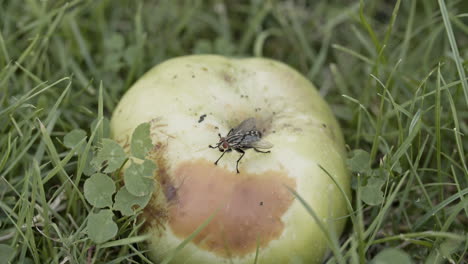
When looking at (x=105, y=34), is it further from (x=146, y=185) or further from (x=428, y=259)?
(x=428, y=259)

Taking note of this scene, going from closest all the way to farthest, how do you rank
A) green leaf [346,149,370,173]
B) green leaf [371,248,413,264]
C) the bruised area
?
green leaf [371,248,413,264]
the bruised area
green leaf [346,149,370,173]

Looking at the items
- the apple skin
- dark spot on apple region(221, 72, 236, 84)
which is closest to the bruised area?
the apple skin

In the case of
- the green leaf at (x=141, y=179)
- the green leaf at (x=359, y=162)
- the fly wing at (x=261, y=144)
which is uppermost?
the fly wing at (x=261, y=144)

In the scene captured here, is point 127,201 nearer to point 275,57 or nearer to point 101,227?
point 101,227

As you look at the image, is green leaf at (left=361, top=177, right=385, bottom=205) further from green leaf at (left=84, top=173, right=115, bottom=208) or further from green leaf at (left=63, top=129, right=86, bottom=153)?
green leaf at (left=63, top=129, right=86, bottom=153)

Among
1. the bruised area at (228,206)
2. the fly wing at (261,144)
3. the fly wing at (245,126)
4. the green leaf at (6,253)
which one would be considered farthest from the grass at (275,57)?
the fly wing at (245,126)

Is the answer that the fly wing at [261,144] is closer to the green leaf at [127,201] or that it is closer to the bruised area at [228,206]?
the bruised area at [228,206]

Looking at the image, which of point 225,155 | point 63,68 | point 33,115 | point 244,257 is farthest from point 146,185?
point 63,68
